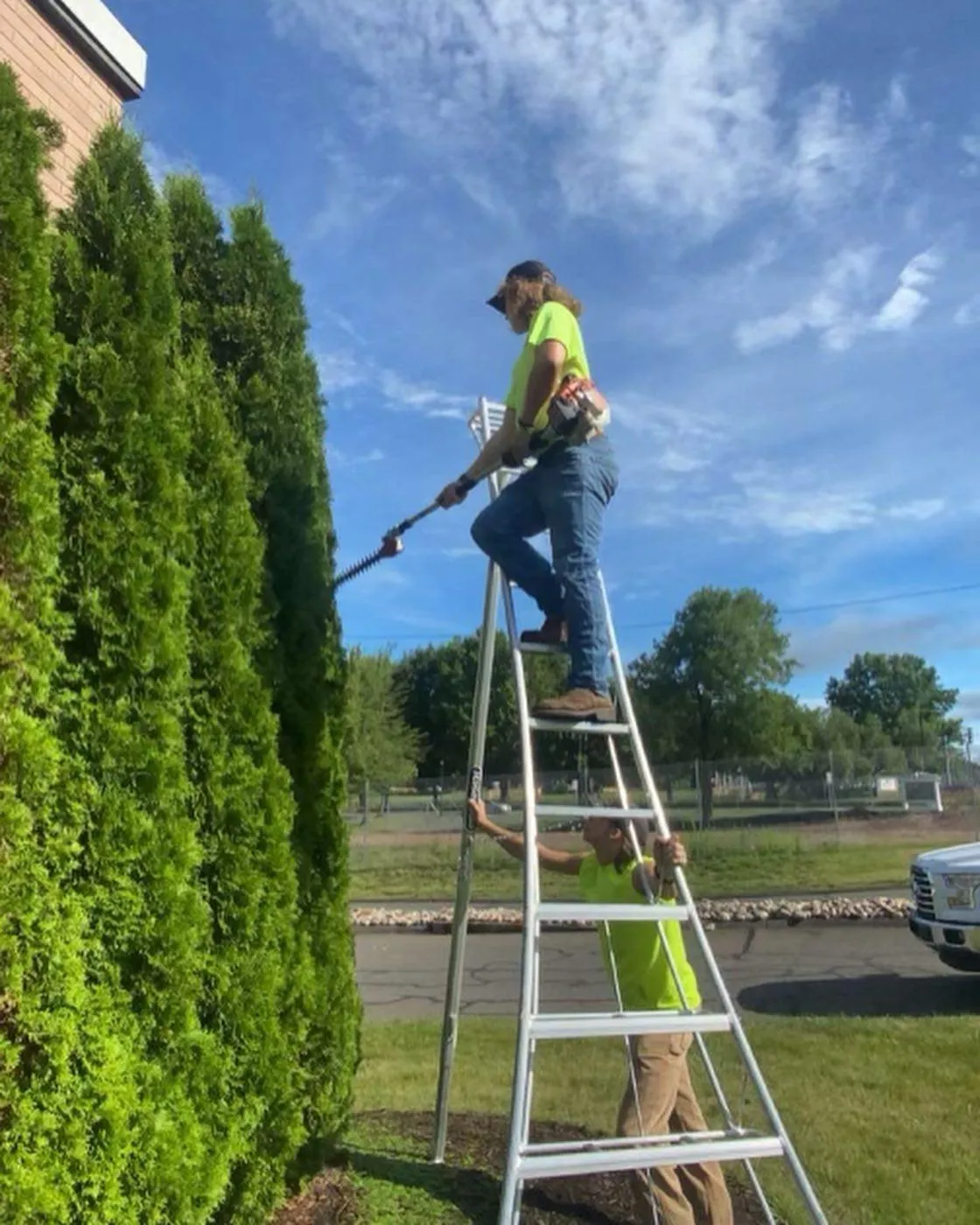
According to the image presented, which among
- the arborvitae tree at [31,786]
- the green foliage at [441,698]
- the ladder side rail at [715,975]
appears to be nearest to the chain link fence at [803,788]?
the ladder side rail at [715,975]

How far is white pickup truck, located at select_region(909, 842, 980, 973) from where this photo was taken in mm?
9195

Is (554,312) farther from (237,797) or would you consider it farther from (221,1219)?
(221,1219)

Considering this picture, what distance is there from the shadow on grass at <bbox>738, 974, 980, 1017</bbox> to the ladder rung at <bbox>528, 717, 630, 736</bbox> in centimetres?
666

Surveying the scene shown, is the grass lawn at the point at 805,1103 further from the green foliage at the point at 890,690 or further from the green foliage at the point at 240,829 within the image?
the green foliage at the point at 890,690

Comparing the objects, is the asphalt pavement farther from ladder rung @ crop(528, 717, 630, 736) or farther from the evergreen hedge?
ladder rung @ crop(528, 717, 630, 736)

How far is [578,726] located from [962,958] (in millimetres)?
7444

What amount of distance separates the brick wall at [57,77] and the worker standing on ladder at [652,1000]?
4.31m

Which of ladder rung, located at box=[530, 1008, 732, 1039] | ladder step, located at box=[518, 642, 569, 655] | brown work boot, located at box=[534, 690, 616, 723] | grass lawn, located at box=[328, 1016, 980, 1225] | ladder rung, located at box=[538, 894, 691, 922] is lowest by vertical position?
grass lawn, located at box=[328, 1016, 980, 1225]

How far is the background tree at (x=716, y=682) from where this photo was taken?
37719 millimetres

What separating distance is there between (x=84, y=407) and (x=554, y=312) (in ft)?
5.38

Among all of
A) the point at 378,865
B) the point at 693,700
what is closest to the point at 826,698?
the point at 693,700

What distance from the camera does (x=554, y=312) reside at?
371 cm

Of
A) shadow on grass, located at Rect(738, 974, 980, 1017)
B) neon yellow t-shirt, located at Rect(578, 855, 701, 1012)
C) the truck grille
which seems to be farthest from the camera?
the truck grille

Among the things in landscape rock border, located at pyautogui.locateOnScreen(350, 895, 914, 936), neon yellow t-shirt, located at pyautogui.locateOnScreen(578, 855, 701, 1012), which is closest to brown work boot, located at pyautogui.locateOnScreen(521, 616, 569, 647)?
neon yellow t-shirt, located at pyautogui.locateOnScreen(578, 855, 701, 1012)
